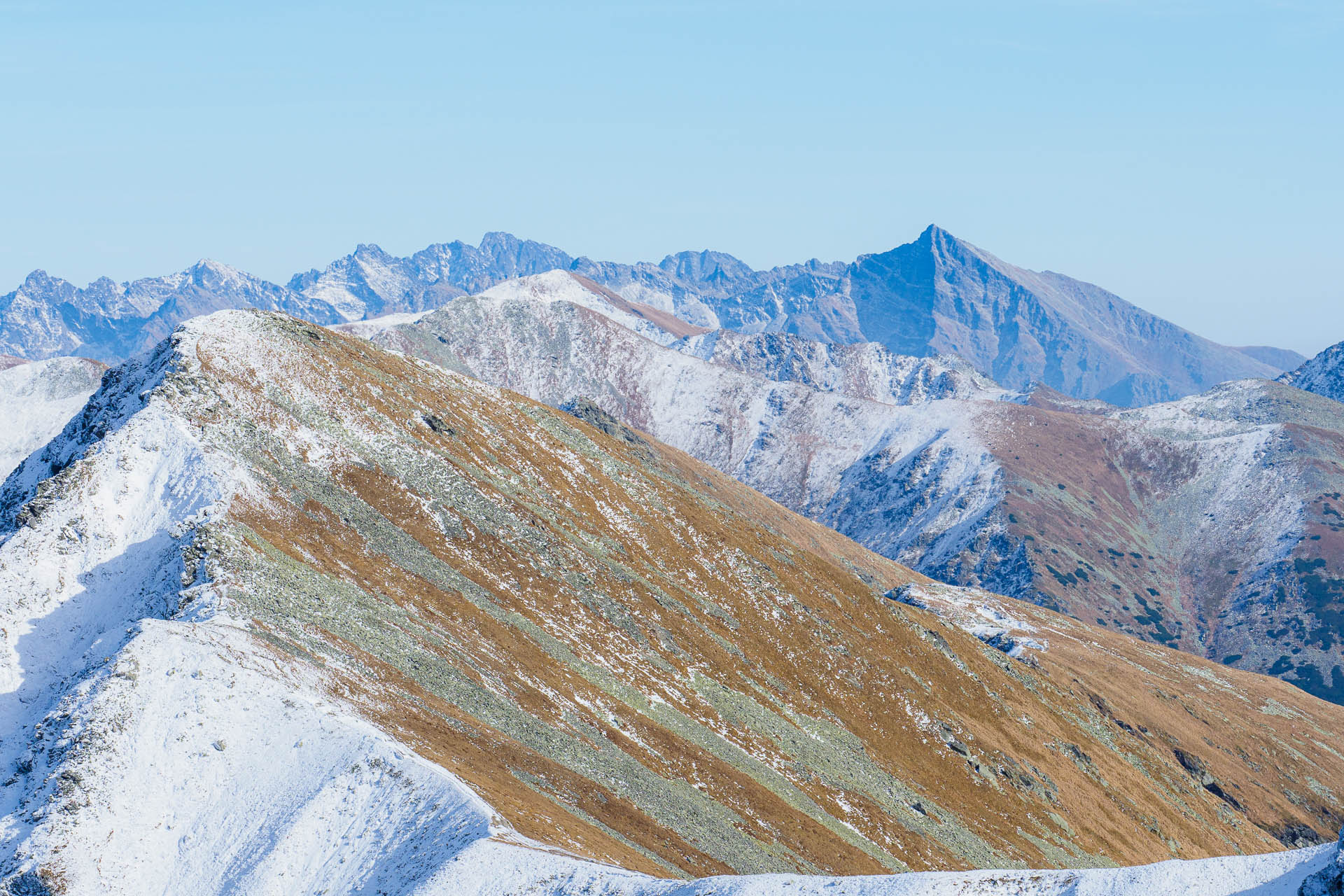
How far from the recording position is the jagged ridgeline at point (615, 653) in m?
66.1

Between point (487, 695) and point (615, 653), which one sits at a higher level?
point (615, 653)

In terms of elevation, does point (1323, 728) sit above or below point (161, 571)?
below

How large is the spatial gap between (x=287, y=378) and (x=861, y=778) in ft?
221

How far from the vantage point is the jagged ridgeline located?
6606 centimetres

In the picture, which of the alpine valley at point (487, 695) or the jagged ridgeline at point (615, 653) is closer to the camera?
the alpine valley at point (487, 695)

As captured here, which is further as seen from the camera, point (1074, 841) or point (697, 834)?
point (1074, 841)

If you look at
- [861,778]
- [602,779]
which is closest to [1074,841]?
[861,778]

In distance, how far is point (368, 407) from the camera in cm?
10081

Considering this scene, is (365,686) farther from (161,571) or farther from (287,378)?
(287,378)

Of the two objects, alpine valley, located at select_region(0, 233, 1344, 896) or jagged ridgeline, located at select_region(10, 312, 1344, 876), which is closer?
alpine valley, located at select_region(0, 233, 1344, 896)

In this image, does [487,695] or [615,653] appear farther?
[615,653]

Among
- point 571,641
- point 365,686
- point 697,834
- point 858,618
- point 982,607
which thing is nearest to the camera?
point 365,686

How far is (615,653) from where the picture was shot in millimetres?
85812

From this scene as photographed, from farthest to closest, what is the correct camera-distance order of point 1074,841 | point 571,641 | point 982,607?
point 982,607 → point 1074,841 → point 571,641
